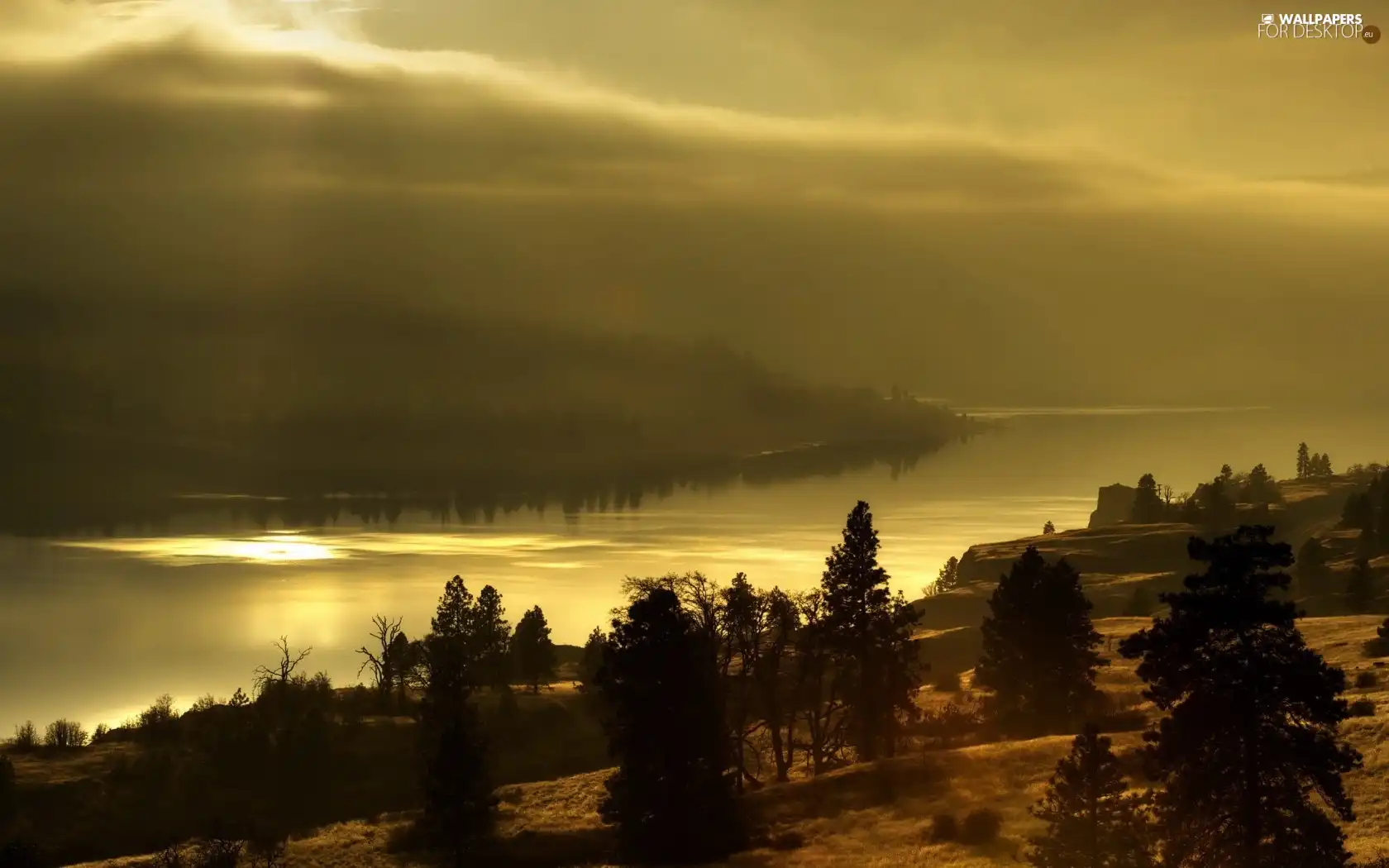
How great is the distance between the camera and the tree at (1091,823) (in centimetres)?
3850

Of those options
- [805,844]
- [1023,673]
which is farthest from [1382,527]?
[805,844]

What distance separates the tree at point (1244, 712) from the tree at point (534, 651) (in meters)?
88.9

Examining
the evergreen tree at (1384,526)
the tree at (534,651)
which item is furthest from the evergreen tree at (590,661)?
the evergreen tree at (1384,526)

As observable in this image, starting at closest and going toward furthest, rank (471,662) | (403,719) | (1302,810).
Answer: (1302,810), (403,719), (471,662)

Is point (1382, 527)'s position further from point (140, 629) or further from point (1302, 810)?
point (140, 629)

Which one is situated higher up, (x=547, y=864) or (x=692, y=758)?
(x=692, y=758)

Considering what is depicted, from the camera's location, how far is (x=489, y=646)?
401ft

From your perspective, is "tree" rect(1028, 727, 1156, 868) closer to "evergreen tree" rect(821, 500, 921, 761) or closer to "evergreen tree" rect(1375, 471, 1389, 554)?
"evergreen tree" rect(821, 500, 921, 761)

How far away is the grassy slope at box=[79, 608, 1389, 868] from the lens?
49.1 metres

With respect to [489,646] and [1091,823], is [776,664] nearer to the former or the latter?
[1091,823]

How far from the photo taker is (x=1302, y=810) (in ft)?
110

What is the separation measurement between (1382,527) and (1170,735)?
14734 centimetres

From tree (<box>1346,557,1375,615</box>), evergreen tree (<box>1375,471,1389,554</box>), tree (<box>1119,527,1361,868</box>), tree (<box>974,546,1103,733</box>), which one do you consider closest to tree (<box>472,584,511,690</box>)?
tree (<box>974,546,1103,733</box>)

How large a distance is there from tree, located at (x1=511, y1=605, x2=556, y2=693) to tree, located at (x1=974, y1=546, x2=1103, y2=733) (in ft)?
174
